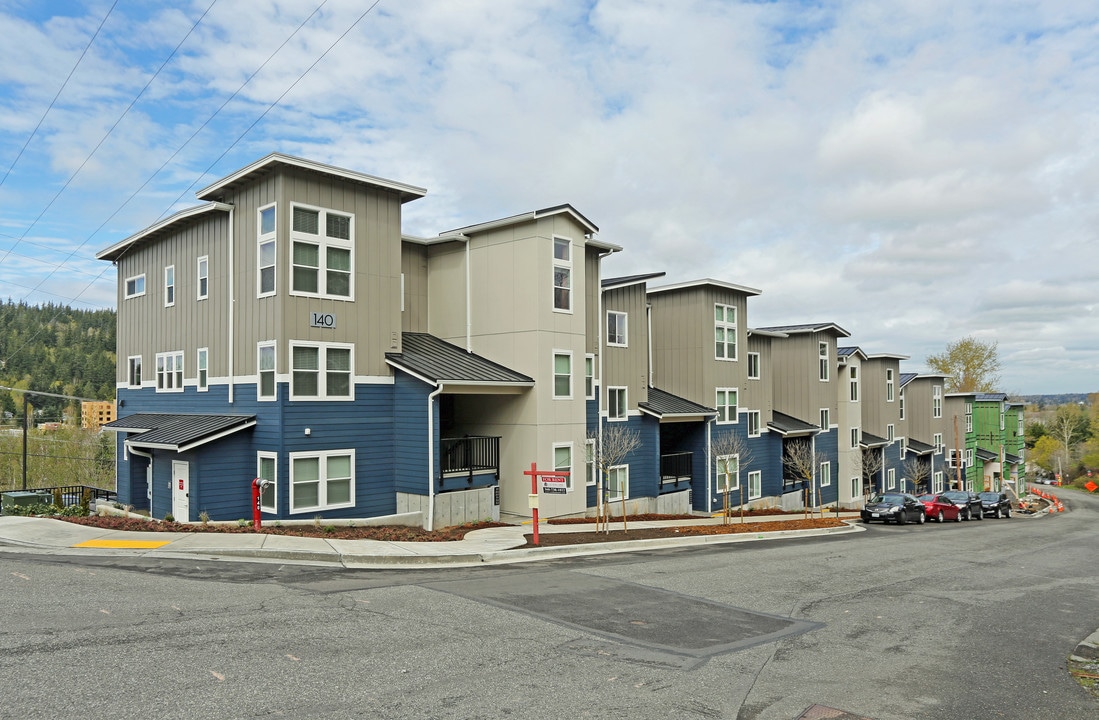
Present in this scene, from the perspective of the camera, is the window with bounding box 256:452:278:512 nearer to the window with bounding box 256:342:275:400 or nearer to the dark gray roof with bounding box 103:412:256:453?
the dark gray roof with bounding box 103:412:256:453

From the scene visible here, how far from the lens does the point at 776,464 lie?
3994 centimetres

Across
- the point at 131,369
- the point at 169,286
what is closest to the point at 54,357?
the point at 131,369

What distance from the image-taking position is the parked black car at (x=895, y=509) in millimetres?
34625

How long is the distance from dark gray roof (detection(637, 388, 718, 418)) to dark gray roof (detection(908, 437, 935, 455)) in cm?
3048

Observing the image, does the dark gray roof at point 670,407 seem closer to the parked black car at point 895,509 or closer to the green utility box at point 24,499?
the parked black car at point 895,509

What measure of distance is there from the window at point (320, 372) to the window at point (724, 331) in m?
19.3

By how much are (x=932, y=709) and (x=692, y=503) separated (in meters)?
27.1

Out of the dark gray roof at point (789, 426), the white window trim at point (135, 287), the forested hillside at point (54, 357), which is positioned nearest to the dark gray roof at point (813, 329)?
the dark gray roof at point (789, 426)

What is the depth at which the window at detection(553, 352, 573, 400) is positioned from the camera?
25016 mm

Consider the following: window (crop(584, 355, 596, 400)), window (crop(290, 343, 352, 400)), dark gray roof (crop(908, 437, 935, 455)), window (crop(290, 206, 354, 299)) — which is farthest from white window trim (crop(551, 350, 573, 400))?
dark gray roof (crop(908, 437, 935, 455))

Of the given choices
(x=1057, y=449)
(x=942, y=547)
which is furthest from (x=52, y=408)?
(x=1057, y=449)

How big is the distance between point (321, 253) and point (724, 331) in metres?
21.2

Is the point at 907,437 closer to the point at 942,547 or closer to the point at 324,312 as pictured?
the point at 942,547

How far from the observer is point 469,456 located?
2333cm
